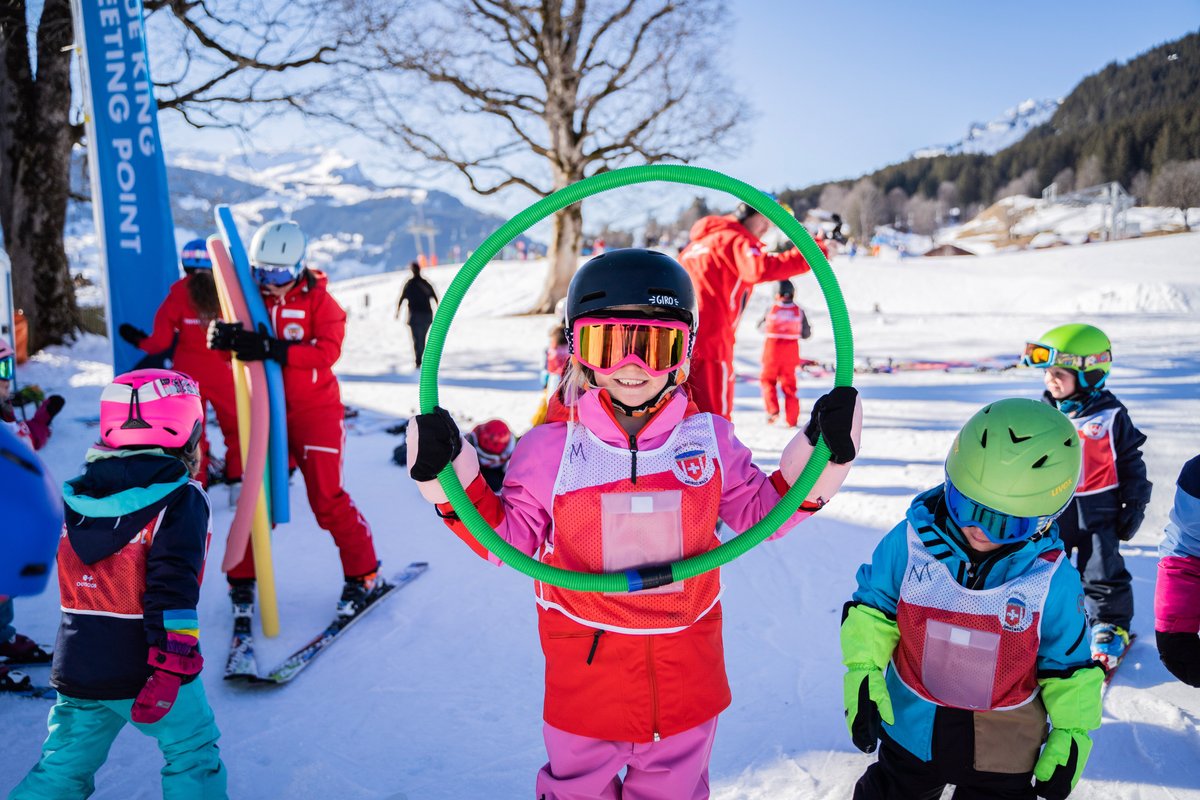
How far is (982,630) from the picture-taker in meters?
2.05

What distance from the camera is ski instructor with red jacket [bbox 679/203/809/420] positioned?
4762mm

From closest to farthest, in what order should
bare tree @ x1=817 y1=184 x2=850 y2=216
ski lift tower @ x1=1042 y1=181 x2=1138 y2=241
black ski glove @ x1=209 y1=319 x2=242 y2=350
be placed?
1. black ski glove @ x1=209 y1=319 x2=242 y2=350
2. ski lift tower @ x1=1042 y1=181 x2=1138 y2=241
3. bare tree @ x1=817 y1=184 x2=850 y2=216

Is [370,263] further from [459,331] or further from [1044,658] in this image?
[1044,658]

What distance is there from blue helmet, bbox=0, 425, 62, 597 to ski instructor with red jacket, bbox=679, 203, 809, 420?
3.77 meters

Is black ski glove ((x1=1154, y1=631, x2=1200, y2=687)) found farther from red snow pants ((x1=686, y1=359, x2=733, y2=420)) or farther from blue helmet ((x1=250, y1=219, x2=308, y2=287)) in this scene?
blue helmet ((x1=250, y1=219, x2=308, y2=287))

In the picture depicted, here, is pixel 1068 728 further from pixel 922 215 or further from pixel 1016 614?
pixel 922 215

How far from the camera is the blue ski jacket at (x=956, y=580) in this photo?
2010mm

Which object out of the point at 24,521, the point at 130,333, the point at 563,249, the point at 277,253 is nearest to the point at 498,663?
the point at 277,253

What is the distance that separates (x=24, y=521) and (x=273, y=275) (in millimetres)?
3011

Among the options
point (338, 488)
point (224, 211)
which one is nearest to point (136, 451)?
point (338, 488)

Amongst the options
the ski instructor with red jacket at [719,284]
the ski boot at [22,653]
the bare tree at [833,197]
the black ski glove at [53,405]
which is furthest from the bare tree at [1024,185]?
the ski boot at [22,653]

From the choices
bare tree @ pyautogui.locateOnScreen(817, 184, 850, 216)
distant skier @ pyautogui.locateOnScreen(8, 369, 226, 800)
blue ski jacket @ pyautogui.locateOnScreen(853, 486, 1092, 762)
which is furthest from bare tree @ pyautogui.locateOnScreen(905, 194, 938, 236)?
distant skier @ pyautogui.locateOnScreen(8, 369, 226, 800)

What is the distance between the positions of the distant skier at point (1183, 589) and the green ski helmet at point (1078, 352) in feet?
4.01

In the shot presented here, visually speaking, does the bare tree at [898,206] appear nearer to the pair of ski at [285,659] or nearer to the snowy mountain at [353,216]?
the snowy mountain at [353,216]
